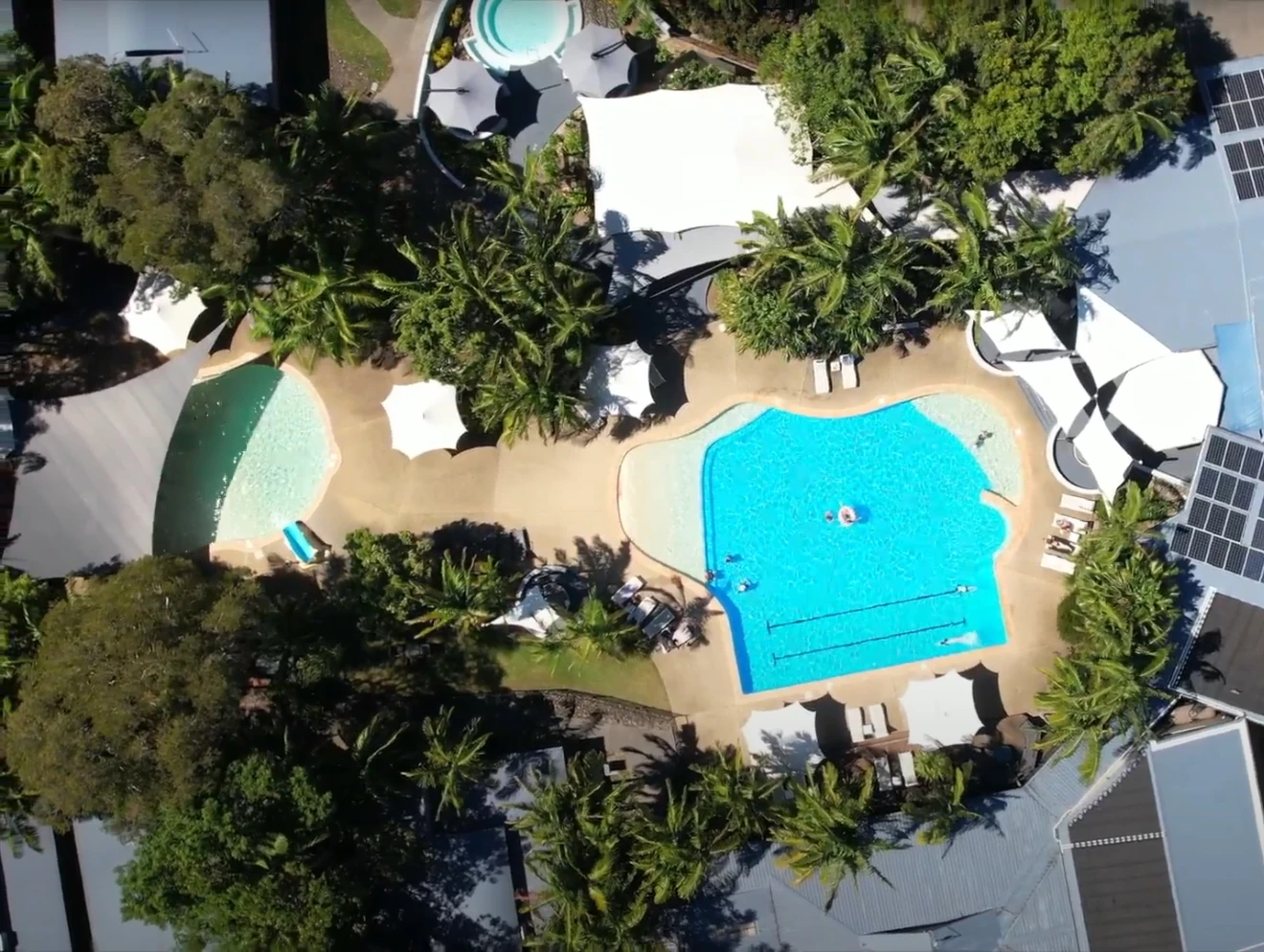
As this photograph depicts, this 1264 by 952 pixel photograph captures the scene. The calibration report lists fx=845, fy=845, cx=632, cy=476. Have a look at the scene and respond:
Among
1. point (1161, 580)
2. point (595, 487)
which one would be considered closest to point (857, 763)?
point (1161, 580)

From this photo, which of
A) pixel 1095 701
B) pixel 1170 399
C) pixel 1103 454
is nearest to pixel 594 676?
pixel 1095 701

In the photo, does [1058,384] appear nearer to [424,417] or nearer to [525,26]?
[424,417]

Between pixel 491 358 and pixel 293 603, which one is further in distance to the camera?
pixel 293 603

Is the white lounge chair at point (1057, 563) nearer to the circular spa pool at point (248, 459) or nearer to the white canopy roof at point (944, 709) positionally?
the white canopy roof at point (944, 709)

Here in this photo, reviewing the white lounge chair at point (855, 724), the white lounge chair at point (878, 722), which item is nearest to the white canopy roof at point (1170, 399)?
the white lounge chair at point (878, 722)

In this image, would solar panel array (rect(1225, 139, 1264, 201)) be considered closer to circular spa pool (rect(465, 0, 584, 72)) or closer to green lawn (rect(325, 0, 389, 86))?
circular spa pool (rect(465, 0, 584, 72))

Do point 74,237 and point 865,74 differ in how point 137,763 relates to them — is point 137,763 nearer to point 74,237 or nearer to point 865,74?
point 74,237

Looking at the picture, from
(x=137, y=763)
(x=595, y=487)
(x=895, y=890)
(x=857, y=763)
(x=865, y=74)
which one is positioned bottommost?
(x=895, y=890)
